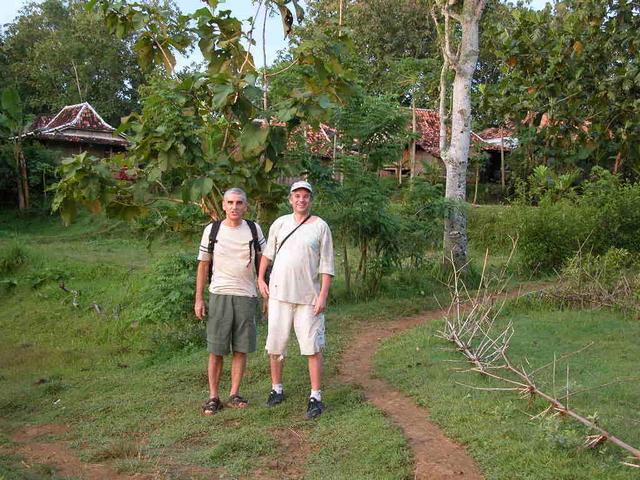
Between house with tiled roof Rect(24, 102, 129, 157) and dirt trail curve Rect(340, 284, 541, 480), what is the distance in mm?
17826

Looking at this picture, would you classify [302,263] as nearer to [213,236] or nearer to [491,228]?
[213,236]

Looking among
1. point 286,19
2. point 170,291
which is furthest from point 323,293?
point 170,291

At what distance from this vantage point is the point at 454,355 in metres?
6.16

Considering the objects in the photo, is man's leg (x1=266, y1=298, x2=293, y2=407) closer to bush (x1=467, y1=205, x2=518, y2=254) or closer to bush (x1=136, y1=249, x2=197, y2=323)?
bush (x1=136, y1=249, x2=197, y2=323)

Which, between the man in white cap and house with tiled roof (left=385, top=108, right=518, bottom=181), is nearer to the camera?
the man in white cap

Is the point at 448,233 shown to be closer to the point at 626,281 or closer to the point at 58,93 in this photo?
the point at 626,281

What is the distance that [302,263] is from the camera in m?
4.73

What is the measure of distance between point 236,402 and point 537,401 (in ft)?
7.17

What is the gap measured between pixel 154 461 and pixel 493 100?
5.94 m

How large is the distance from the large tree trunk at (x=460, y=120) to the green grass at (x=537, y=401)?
2487 millimetres

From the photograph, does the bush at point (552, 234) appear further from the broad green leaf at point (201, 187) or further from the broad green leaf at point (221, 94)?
the broad green leaf at point (221, 94)

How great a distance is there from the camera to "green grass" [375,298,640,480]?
3.77 meters

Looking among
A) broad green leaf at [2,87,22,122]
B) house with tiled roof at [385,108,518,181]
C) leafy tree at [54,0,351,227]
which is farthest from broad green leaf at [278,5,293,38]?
house with tiled roof at [385,108,518,181]


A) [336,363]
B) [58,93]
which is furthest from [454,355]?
[58,93]
